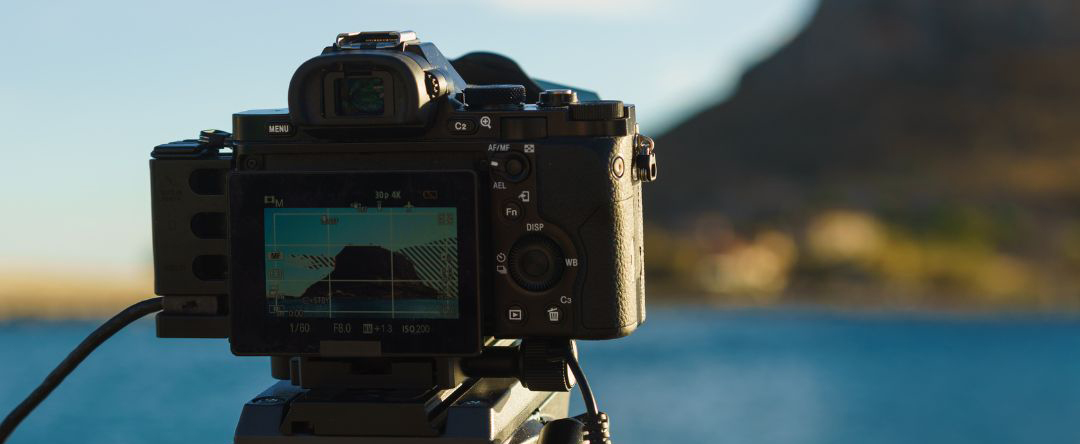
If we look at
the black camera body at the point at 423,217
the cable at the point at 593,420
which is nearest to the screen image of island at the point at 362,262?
the black camera body at the point at 423,217

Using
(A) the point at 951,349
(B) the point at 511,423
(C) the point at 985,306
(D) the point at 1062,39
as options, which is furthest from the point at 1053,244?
(B) the point at 511,423

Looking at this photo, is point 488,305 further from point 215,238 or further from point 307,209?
point 215,238

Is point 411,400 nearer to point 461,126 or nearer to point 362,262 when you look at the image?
point 362,262

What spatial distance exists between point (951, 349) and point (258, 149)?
1144 inches

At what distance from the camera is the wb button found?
1.89m

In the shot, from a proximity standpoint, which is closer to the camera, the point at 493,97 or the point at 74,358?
the point at 493,97

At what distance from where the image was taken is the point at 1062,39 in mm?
56312

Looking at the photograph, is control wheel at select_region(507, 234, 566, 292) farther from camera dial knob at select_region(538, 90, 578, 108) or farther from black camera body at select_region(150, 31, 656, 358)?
camera dial knob at select_region(538, 90, 578, 108)

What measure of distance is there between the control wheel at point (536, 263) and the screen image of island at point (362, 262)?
100 millimetres

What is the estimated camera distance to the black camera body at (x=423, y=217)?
1837mm

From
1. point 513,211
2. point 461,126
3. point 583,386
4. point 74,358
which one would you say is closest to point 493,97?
point 461,126

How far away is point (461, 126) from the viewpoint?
6.20 ft

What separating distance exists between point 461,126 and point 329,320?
36 cm

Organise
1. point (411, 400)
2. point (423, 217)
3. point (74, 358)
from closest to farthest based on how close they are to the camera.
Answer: point (423, 217) → point (411, 400) → point (74, 358)
